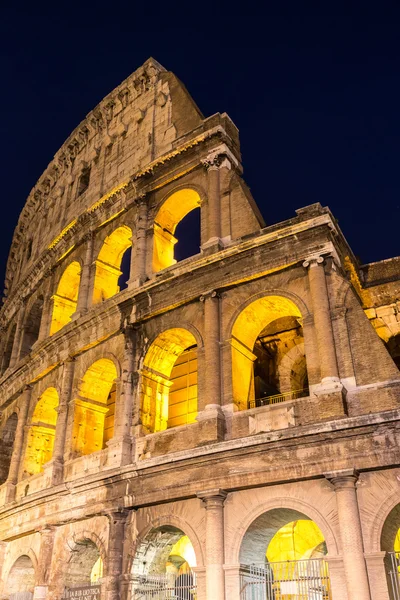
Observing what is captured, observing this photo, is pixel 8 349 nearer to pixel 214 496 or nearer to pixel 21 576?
pixel 21 576

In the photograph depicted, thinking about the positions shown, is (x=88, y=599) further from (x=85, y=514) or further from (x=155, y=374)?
(x=155, y=374)

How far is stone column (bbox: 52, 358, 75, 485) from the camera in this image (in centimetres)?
1263

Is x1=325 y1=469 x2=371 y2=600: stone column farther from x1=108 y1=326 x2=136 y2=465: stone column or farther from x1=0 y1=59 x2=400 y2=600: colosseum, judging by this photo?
x1=108 y1=326 x2=136 y2=465: stone column

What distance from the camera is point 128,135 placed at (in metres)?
16.6

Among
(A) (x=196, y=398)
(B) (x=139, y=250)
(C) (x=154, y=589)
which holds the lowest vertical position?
(C) (x=154, y=589)

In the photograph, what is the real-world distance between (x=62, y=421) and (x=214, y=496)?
16.4ft

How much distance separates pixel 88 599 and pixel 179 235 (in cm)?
3768

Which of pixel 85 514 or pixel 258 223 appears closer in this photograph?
pixel 85 514

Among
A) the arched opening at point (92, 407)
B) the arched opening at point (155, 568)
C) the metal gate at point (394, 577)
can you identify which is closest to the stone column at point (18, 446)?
the arched opening at point (92, 407)

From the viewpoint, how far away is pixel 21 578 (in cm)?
1333

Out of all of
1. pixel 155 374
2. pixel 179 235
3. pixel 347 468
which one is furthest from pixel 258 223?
pixel 179 235

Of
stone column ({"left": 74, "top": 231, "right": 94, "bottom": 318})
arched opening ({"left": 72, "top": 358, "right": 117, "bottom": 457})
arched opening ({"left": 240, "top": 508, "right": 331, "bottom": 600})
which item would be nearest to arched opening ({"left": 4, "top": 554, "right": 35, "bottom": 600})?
arched opening ({"left": 72, "top": 358, "right": 117, "bottom": 457})

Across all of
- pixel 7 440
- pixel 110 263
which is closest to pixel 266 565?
pixel 110 263

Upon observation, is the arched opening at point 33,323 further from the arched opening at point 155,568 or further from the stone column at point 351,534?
the stone column at point 351,534
